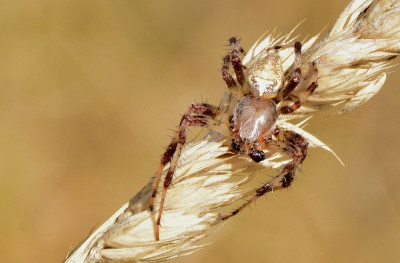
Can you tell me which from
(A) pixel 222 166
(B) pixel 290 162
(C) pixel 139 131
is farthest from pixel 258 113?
(C) pixel 139 131

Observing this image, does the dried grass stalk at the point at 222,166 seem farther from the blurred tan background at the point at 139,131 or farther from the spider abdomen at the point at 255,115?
the blurred tan background at the point at 139,131

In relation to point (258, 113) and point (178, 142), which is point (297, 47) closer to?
point (258, 113)

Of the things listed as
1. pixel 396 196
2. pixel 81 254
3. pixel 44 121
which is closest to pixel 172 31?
pixel 44 121

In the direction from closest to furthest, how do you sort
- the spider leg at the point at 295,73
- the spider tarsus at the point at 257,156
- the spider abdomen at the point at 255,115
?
the spider tarsus at the point at 257,156, the spider leg at the point at 295,73, the spider abdomen at the point at 255,115

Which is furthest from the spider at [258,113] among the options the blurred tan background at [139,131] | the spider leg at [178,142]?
the blurred tan background at [139,131]

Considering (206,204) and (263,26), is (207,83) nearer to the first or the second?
(263,26)

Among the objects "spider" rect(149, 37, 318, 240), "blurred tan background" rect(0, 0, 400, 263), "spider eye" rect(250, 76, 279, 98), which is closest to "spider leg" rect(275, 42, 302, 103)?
"spider" rect(149, 37, 318, 240)

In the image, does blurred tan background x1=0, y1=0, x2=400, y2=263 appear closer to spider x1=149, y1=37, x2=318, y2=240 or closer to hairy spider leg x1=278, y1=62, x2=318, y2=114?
spider x1=149, y1=37, x2=318, y2=240
